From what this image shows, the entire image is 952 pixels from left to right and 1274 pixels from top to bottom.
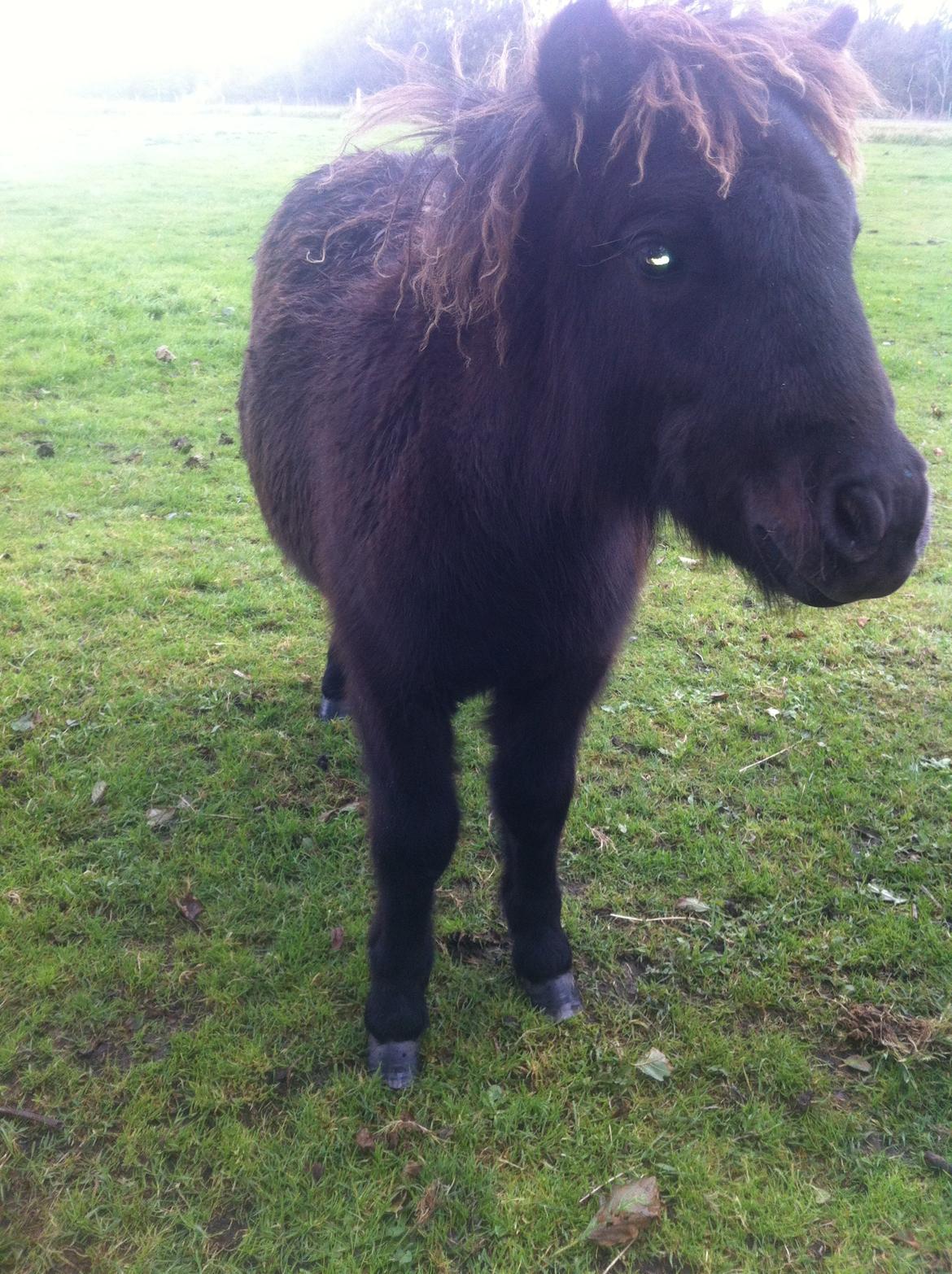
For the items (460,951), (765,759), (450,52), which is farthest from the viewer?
(765,759)

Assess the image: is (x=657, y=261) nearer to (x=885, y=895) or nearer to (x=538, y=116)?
(x=538, y=116)

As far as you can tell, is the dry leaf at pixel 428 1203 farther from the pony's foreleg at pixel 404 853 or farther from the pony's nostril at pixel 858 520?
the pony's nostril at pixel 858 520

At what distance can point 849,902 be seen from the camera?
3.08 m

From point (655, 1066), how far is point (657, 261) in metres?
2.22

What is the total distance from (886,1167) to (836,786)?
164 centimetres

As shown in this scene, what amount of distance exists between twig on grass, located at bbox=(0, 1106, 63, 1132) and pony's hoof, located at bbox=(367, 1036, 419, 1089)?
87 cm

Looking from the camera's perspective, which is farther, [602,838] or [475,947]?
[602,838]

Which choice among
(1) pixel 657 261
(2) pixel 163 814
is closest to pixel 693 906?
(2) pixel 163 814

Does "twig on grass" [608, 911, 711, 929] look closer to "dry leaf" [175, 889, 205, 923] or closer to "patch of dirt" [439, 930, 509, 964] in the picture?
"patch of dirt" [439, 930, 509, 964]

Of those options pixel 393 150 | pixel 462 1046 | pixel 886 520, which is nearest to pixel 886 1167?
pixel 462 1046

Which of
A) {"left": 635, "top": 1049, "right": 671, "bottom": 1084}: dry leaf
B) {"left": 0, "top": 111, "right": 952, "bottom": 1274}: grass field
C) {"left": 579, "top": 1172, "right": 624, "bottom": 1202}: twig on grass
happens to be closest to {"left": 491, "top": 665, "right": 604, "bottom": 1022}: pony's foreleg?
{"left": 0, "top": 111, "right": 952, "bottom": 1274}: grass field

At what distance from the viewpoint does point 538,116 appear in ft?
5.85

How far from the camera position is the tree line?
2.57m

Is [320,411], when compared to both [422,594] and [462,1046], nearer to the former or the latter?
[422,594]
